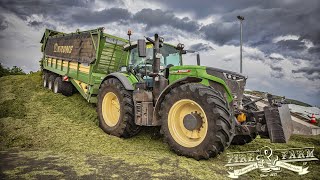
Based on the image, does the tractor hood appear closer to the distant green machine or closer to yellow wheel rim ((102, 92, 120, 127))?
the distant green machine

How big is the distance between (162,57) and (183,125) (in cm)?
236

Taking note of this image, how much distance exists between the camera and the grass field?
3654mm

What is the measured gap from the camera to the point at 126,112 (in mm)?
5949

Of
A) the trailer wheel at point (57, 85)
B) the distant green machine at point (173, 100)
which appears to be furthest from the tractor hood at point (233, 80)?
the trailer wheel at point (57, 85)

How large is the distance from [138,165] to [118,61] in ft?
17.9

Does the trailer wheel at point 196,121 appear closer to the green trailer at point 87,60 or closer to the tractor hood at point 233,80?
the tractor hood at point 233,80

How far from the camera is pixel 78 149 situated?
514 centimetres

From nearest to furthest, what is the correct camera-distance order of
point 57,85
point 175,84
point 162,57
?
1. point 175,84
2. point 162,57
3. point 57,85

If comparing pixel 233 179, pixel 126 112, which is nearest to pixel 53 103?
pixel 126 112

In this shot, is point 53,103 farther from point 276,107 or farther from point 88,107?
point 276,107

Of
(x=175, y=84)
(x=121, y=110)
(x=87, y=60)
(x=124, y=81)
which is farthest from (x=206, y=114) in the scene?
(x=87, y=60)

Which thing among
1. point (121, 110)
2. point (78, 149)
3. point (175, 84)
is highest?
point (175, 84)

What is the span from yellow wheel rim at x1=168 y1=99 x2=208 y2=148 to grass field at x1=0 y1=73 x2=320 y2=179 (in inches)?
13.8

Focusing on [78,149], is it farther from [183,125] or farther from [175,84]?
[175,84]
